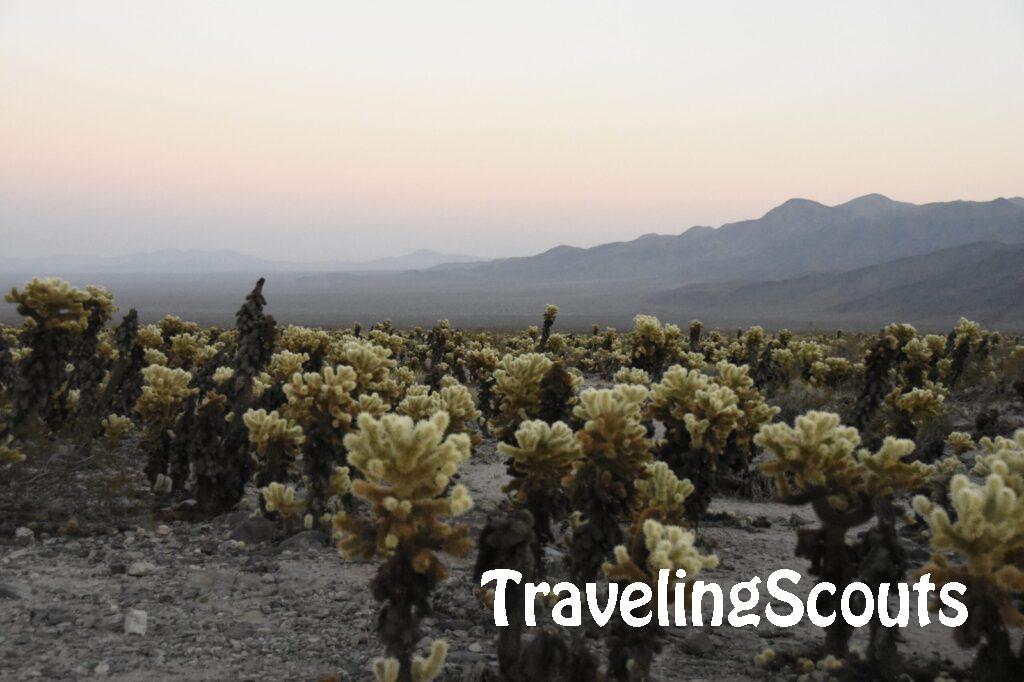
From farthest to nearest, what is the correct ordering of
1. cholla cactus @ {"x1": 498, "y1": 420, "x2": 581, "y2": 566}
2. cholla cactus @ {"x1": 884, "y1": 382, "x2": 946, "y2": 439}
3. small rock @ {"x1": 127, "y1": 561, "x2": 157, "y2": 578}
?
cholla cactus @ {"x1": 884, "y1": 382, "x2": 946, "y2": 439} → small rock @ {"x1": 127, "y1": 561, "x2": 157, "y2": 578} → cholla cactus @ {"x1": 498, "y1": 420, "x2": 581, "y2": 566}

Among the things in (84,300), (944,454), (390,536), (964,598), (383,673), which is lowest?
(944,454)

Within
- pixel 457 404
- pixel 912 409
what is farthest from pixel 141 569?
pixel 912 409

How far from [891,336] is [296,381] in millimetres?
Result: 10643

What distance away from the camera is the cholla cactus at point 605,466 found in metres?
5.55

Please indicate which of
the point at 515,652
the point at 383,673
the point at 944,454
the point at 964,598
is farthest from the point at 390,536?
the point at 944,454

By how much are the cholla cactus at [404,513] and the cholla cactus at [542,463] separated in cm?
119

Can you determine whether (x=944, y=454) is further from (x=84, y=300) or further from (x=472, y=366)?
(x=84, y=300)

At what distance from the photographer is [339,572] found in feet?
23.4

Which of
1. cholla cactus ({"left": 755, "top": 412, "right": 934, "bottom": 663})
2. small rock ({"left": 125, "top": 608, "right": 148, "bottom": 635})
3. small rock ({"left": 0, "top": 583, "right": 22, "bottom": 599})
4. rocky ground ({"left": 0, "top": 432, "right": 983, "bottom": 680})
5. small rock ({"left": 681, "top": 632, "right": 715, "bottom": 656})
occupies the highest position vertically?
cholla cactus ({"left": 755, "top": 412, "right": 934, "bottom": 663})

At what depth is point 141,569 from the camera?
272 inches

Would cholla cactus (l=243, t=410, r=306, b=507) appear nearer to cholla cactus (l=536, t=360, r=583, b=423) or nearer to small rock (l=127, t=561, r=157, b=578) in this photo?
small rock (l=127, t=561, r=157, b=578)

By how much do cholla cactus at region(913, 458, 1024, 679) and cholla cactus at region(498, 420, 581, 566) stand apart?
2338 mm

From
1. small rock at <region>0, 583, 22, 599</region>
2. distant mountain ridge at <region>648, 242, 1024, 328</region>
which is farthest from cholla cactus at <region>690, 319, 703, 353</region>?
distant mountain ridge at <region>648, 242, 1024, 328</region>

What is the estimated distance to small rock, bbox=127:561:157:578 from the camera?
22.5ft
